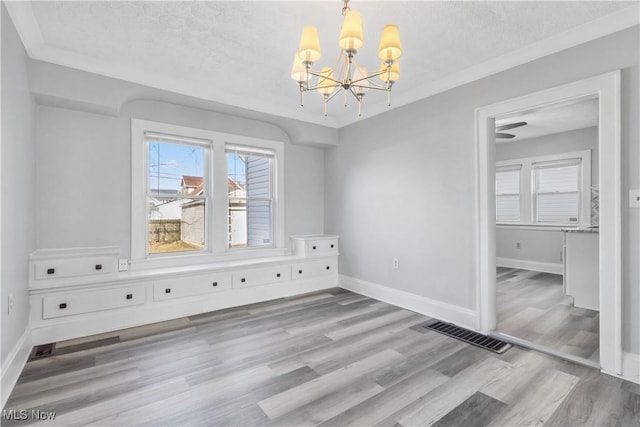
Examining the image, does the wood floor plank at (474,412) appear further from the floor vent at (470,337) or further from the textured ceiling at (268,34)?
the textured ceiling at (268,34)

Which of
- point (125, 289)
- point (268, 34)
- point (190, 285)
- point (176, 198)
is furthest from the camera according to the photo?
point (176, 198)

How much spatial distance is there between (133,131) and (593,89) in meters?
4.38

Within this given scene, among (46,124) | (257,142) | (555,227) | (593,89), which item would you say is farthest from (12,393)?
(555,227)

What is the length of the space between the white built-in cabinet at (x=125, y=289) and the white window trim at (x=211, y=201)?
18 centimetres

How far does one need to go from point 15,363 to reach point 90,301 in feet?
2.68

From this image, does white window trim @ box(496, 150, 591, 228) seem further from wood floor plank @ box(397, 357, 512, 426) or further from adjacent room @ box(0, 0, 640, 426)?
wood floor plank @ box(397, 357, 512, 426)

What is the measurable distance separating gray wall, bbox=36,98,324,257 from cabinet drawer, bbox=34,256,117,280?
319 mm

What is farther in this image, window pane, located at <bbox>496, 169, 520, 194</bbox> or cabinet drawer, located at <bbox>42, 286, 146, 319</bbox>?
window pane, located at <bbox>496, 169, 520, 194</bbox>

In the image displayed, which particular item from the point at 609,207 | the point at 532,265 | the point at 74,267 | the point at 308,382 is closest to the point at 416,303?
the point at 308,382

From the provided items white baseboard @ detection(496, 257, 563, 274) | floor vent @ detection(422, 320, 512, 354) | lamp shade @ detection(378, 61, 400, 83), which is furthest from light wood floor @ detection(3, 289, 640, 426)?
white baseboard @ detection(496, 257, 563, 274)

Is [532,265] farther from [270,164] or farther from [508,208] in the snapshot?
[270,164]

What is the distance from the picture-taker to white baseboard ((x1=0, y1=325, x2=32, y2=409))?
6.48 feet

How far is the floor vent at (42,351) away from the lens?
2.56 metres

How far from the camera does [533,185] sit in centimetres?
617
